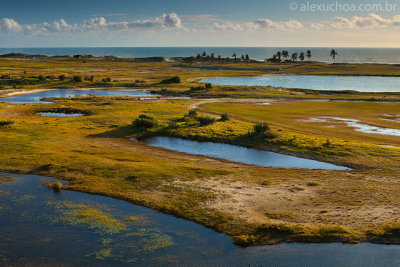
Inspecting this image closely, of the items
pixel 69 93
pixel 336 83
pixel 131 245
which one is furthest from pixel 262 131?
pixel 336 83

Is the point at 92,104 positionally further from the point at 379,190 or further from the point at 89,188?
the point at 379,190

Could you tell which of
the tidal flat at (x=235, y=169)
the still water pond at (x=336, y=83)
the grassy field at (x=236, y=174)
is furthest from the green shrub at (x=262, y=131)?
the still water pond at (x=336, y=83)

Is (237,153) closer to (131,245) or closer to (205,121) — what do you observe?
(205,121)

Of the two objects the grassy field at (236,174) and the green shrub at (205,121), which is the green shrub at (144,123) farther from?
the green shrub at (205,121)

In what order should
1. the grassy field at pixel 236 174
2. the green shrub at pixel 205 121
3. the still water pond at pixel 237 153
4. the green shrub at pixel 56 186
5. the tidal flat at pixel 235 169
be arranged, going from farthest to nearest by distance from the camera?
the green shrub at pixel 205 121 → the still water pond at pixel 237 153 → the green shrub at pixel 56 186 → the tidal flat at pixel 235 169 → the grassy field at pixel 236 174

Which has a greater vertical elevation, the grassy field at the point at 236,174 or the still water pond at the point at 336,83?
the still water pond at the point at 336,83

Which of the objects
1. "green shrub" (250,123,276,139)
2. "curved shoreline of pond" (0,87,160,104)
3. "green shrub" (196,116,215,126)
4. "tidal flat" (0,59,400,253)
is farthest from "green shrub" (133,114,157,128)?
"curved shoreline of pond" (0,87,160,104)
